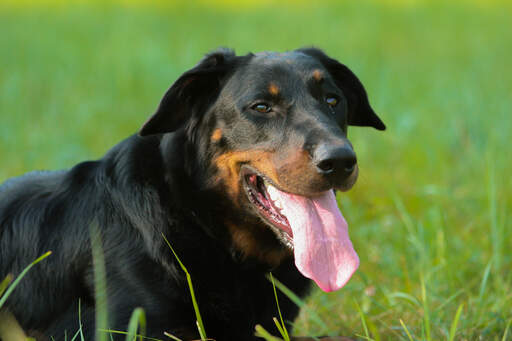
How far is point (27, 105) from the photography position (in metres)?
6.55

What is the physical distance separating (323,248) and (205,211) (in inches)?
23.4

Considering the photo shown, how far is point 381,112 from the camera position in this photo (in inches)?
240

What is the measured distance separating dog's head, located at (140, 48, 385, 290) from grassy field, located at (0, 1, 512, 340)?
14.9 inches

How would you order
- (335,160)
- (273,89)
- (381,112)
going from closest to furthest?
(335,160) → (273,89) → (381,112)

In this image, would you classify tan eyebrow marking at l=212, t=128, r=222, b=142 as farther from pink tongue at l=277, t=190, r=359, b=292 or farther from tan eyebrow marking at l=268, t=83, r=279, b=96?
pink tongue at l=277, t=190, r=359, b=292

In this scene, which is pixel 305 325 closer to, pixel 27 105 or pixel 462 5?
pixel 27 105

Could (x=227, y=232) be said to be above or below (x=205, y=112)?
below

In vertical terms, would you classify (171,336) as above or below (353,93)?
below

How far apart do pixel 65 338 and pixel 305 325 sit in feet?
4.14

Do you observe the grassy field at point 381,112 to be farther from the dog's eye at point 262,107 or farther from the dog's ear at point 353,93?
the dog's eye at point 262,107

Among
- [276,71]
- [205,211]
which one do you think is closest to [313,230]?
[205,211]

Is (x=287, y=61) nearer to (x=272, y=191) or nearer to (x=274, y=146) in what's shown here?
(x=274, y=146)

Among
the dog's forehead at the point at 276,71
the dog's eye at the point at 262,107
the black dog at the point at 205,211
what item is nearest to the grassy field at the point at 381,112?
the black dog at the point at 205,211

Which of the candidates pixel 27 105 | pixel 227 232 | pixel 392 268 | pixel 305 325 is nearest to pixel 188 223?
pixel 227 232
